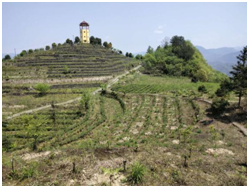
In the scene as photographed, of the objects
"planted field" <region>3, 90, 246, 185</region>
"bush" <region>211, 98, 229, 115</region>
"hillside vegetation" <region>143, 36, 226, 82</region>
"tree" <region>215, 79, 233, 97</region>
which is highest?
"hillside vegetation" <region>143, 36, 226, 82</region>

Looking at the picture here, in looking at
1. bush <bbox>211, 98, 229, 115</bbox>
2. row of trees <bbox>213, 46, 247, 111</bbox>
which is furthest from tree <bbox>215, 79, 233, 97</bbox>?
bush <bbox>211, 98, 229, 115</bbox>

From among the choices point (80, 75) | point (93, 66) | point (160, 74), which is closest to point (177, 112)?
point (80, 75)

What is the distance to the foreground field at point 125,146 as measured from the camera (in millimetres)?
11828

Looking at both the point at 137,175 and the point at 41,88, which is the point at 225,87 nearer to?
the point at 137,175

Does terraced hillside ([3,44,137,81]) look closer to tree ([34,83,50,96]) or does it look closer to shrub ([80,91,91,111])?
tree ([34,83,50,96])

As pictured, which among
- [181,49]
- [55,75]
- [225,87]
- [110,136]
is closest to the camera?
[110,136]

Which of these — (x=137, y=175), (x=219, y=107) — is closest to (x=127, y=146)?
(x=137, y=175)

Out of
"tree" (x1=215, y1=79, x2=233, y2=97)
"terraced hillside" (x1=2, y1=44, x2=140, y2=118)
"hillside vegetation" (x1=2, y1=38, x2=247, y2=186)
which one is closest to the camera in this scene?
"hillside vegetation" (x1=2, y1=38, x2=247, y2=186)

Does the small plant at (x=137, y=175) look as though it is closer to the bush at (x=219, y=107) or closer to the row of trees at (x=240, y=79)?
the bush at (x=219, y=107)

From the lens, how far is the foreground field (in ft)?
38.8

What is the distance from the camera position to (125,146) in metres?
17.5

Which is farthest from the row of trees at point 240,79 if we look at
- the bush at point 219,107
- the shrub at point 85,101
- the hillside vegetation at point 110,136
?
the shrub at point 85,101

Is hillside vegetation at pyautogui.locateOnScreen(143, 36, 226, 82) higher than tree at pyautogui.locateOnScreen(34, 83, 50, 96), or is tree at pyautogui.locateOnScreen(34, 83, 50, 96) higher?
hillside vegetation at pyautogui.locateOnScreen(143, 36, 226, 82)

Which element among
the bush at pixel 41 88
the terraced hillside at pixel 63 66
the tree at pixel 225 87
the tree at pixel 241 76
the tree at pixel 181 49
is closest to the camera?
the tree at pixel 241 76
